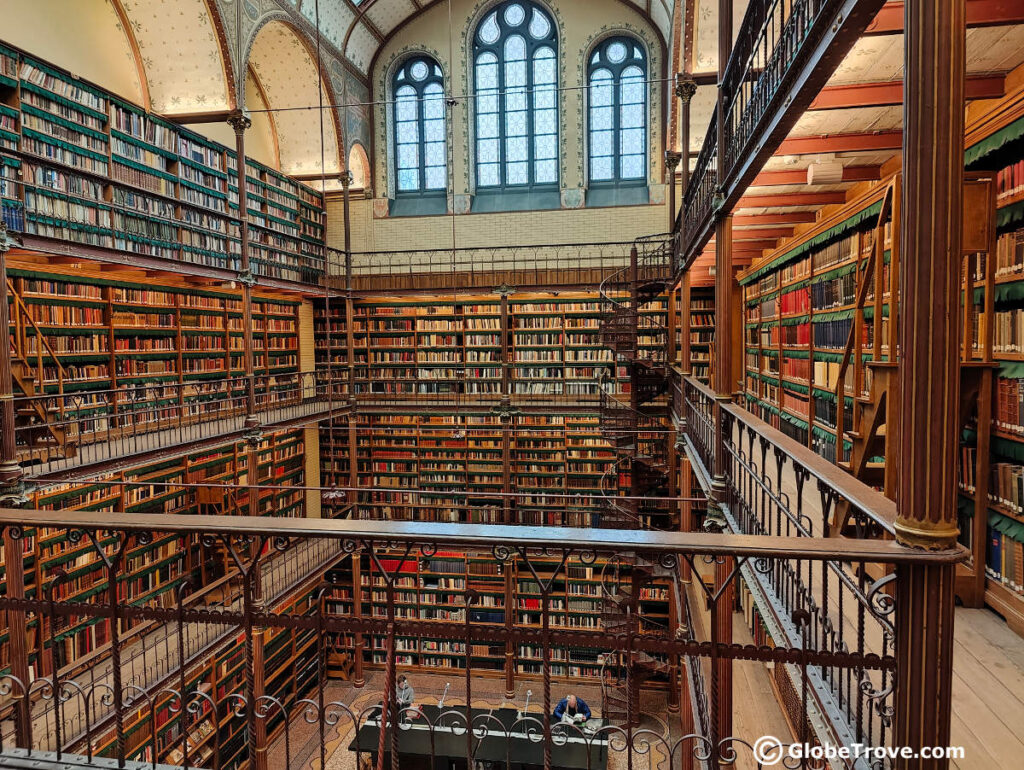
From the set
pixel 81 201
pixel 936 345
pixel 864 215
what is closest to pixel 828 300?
pixel 864 215

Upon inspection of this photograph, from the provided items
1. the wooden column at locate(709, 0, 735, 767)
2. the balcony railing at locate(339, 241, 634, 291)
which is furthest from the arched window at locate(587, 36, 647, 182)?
the wooden column at locate(709, 0, 735, 767)

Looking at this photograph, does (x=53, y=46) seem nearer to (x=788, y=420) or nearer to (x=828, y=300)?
(x=828, y=300)

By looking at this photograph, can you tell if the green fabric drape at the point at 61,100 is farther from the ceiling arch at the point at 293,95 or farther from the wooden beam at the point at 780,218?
the wooden beam at the point at 780,218

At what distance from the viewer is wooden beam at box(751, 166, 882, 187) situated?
372 cm

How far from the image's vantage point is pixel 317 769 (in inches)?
263

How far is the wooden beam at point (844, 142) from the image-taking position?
10.2 feet

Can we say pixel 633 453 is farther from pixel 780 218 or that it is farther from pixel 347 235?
pixel 347 235

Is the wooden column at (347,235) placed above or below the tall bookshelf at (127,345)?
above

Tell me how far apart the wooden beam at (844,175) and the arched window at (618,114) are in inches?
290

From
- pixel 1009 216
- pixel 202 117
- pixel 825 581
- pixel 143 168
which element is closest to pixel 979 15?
pixel 1009 216

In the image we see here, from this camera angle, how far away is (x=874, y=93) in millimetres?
2537

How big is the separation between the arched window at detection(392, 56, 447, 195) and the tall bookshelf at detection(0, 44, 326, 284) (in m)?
2.70

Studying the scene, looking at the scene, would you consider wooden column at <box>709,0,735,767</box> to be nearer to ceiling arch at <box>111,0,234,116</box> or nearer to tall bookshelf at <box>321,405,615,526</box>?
tall bookshelf at <box>321,405,615,526</box>

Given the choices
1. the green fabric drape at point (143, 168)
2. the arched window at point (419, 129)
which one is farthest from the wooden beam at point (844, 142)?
the arched window at point (419, 129)
